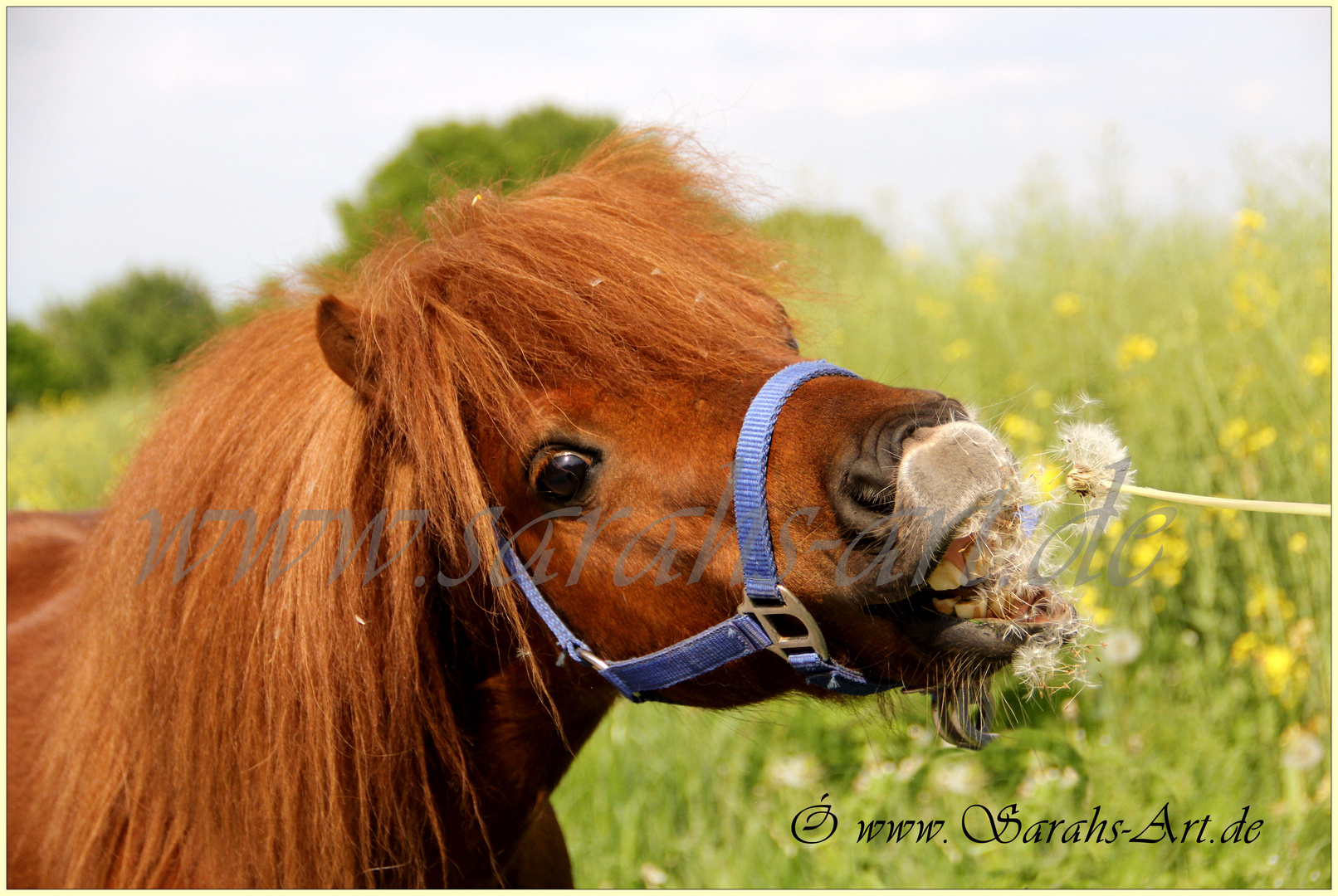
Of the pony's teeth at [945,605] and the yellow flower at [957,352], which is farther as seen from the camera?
the yellow flower at [957,352]

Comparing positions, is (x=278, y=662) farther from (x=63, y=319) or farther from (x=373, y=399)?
(x=63, y=319)

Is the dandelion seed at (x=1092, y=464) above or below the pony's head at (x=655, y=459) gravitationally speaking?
below

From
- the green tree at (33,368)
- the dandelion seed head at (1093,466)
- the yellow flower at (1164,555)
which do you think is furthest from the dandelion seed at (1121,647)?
the green tree at (33,368)

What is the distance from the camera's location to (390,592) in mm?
1543

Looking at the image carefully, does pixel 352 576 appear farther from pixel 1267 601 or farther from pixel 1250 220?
pixel 1250 220

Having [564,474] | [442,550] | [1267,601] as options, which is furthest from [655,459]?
[1267,601]

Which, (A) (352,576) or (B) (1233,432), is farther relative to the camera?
(B) (1233,432)

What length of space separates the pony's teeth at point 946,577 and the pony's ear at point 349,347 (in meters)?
1.06

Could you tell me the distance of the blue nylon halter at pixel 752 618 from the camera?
1360mm

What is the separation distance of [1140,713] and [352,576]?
3.23 m

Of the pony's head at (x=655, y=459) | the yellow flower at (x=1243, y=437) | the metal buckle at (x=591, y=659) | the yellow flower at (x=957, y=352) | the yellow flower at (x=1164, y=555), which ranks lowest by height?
the yellow flower at (x=1164, y=555)

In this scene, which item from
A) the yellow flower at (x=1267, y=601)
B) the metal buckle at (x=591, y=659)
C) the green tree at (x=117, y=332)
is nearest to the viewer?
the metal buckle at (x=591, y=659)

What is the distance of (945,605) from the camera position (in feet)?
4.40

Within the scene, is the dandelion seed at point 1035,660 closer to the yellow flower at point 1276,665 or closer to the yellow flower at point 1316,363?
the yellow flower at point 1276,665
